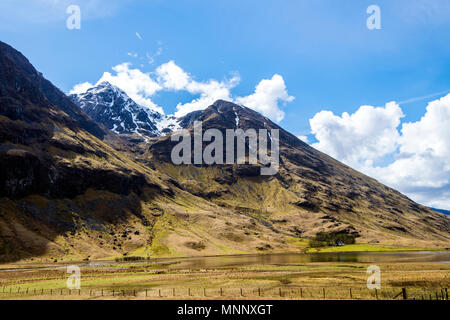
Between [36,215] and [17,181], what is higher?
[17,181]

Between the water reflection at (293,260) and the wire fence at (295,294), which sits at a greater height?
the water reflection at (293,260)

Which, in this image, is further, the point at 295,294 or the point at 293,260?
the point at 293,260

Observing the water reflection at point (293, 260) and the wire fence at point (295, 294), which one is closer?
the wire fence at point (295, 294)

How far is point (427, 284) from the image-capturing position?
54.9m

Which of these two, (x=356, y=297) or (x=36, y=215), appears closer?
(x=356, y=297)

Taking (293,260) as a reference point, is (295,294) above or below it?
below

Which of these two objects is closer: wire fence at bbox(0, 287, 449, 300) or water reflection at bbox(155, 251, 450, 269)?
wire fence at bbox(0, 287, 449, 300)

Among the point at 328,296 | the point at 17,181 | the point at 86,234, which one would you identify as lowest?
the point at 328,296

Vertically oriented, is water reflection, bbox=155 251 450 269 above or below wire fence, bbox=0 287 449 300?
above
